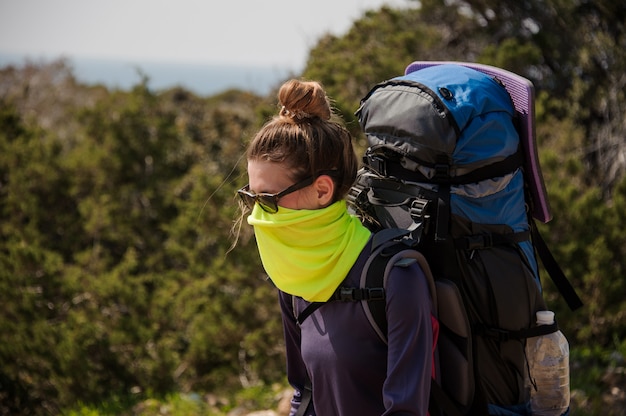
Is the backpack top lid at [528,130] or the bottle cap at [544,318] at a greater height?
the backpack top lid at [528,130]

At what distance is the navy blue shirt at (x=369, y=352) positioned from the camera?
1.50 meters

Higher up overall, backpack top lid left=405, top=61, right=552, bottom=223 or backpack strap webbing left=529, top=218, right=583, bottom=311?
backpack top lid left=405, top=61, right=552, bottom=223


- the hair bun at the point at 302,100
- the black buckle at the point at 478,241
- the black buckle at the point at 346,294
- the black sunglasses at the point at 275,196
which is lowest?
the black buckle at the point at 346,294

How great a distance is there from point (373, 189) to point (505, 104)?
0.43 m

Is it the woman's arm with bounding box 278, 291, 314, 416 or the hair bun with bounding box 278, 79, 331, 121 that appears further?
the woman's arm with bounding box 278, 291, 314, 416

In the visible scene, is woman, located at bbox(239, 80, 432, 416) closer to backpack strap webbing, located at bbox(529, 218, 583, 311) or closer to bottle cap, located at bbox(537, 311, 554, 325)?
bottle cap, located at bbox(537, 311, 554, 325)

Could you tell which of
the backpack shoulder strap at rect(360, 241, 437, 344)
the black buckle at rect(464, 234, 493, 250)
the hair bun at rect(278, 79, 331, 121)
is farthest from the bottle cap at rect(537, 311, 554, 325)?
the hair bun at rect(278, 79, 331, 121)

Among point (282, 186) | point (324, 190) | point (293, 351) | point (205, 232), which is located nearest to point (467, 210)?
point (324, 190)

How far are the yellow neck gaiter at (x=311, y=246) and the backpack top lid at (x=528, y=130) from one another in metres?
0.52

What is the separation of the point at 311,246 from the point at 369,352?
0.29 metres

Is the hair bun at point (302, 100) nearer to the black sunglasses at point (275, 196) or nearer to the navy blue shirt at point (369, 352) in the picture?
the black sunglasses at point (275, 196)

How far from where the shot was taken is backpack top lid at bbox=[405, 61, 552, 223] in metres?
1.83

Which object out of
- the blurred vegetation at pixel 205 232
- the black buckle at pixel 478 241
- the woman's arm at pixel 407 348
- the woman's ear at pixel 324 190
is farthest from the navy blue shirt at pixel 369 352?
the blurred vegetation at pixel 205 232

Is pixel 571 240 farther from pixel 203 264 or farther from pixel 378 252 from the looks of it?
pixel 378 252
